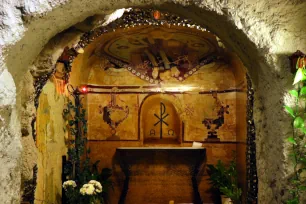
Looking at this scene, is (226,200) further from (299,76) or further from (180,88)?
(299,76)

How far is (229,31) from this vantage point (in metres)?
2.19

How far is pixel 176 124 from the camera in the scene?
24.3 ft

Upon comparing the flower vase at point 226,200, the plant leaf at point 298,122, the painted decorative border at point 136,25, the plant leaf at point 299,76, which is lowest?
the flower vase at point 226,200

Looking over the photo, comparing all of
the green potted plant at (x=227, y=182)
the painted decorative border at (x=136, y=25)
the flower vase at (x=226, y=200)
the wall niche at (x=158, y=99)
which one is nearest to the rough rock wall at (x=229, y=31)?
the painted decorative border at (x=136, y=25)

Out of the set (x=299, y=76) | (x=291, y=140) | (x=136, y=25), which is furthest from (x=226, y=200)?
(x=299, y=76)

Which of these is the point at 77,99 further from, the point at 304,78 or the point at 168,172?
the point at 304,78

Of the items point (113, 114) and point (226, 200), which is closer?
point (226, 200)

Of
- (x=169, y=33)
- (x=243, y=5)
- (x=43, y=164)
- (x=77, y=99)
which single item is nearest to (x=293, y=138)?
(x=243, y=5)

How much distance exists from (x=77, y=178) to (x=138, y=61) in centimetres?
275

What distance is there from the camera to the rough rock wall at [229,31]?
180cm

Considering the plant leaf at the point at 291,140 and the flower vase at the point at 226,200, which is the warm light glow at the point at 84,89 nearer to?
the flower vase at the point at 226,200

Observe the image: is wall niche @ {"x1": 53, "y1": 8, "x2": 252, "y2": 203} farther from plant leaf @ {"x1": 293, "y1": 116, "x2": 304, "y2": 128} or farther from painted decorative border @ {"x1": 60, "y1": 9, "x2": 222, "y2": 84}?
plant leaf @ {"x1": 293, "y1": 116, "x2": 304, "y2": 128}

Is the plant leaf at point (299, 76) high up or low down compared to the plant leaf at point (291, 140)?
up

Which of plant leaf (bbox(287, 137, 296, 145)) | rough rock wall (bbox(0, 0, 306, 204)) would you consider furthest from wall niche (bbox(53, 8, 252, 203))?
plant leaf (bbox(287, 137, 296, 145))
